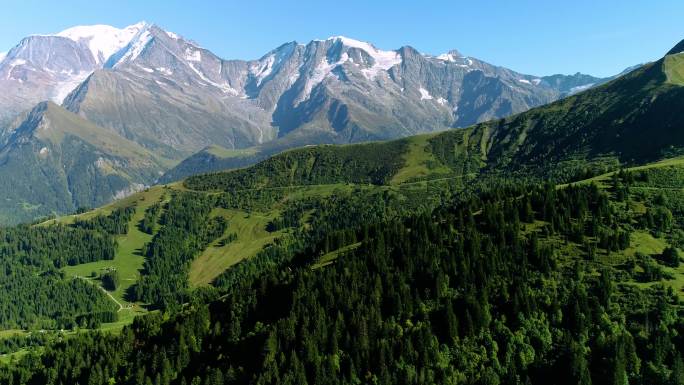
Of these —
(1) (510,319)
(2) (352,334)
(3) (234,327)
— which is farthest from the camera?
(3) (234,327)

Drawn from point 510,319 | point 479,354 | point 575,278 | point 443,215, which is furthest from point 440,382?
point 443,215

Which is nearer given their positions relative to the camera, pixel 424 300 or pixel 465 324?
pixel 465 324

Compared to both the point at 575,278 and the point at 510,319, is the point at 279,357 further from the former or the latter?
the point at 575,278

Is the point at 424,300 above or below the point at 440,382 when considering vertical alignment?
above

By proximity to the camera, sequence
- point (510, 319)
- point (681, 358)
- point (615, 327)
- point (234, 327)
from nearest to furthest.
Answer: point (681, 358), point (615, 327), point (510, 319), point (234, 327)

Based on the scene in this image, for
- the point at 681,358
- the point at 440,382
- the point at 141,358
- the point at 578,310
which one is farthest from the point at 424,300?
the point at 141,358

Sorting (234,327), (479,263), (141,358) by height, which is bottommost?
(141,358)

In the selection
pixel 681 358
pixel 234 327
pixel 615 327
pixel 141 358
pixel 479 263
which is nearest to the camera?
pixel 681 358

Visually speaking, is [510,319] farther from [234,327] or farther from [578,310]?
[234,327]

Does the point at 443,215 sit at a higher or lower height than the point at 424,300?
higher
